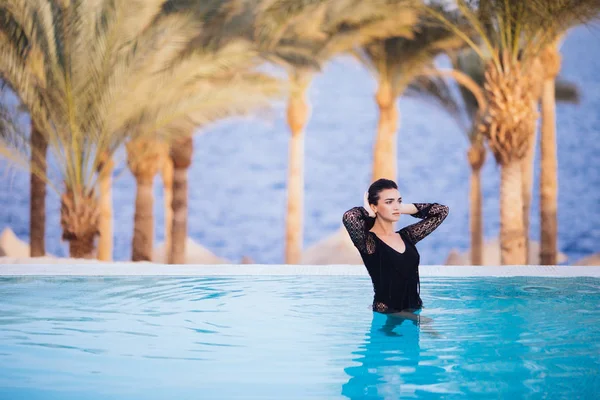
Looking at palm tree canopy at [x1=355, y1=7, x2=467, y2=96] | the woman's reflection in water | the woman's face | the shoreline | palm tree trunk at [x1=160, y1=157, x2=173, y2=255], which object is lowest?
the woman's reflection in water

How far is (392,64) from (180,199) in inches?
212

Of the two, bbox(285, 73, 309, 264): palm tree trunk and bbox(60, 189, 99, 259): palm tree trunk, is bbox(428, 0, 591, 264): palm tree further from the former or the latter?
bbox(60, 189, 99, 259): palm tree trunk

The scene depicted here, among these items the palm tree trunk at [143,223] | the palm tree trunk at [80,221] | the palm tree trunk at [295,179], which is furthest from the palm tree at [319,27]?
the palm tree trunk at [80,221]

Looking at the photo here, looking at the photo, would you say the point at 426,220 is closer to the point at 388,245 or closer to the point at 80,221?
the point at 388,245

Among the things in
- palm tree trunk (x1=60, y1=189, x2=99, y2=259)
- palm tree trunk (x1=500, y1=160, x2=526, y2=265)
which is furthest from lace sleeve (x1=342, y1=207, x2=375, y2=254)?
palm tree trunk (x1=500, y1=160, x2=526, y2=265)

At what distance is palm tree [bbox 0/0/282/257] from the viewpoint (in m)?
12.2

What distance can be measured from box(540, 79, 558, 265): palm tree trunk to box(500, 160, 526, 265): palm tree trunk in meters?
3.56

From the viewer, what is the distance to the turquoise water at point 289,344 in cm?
373

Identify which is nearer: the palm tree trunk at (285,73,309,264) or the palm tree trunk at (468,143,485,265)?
the palm tree trunk at (285,73,309,264)

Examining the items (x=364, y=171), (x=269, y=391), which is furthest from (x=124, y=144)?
(x=364, y=171)

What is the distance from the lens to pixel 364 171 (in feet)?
93.8

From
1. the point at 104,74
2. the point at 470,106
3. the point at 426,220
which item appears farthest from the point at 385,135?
the point at 426,220

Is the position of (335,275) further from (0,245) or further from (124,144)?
(0,245)

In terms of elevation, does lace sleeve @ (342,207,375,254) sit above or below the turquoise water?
above
